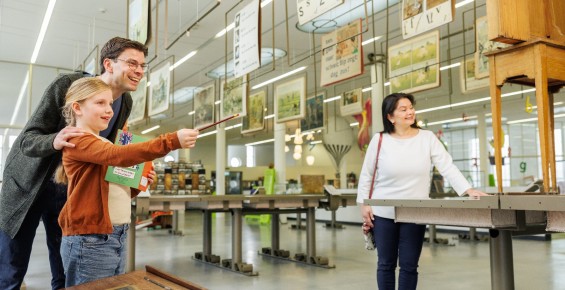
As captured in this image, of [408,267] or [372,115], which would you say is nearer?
[408,267]

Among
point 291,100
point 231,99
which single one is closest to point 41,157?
point 291,100

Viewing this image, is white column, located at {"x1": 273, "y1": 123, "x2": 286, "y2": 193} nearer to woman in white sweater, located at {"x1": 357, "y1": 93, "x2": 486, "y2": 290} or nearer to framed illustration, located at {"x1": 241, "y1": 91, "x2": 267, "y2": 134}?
framed illustration, located at {"x1": 241, "y1": 91, "x2": 267, "y2": 134}

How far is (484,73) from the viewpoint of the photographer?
556 cm

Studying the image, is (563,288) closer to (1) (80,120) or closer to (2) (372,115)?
(1) (80,120)

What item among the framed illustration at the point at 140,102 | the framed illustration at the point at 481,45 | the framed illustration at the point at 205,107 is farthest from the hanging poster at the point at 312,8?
the framed illustration at the point at 205,107

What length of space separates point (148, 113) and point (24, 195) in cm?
578

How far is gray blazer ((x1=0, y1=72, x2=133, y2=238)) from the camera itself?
1780mm

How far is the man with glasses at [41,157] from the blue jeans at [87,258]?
1.05 feet

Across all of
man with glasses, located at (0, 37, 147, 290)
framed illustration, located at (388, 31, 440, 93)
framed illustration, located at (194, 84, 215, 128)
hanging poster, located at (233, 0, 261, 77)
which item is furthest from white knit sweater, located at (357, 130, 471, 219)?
framed illustration, located at (194, 84, 215, 128)

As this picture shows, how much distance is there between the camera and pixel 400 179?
8.87ft

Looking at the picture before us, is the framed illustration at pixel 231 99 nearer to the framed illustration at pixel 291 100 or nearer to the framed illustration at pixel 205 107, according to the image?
the framed illustration at pixel 291 100

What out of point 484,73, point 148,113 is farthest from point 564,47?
point 148,113

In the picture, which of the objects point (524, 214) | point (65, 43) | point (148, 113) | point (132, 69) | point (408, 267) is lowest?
point (408, 267)

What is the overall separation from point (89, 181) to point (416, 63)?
16.6ft
